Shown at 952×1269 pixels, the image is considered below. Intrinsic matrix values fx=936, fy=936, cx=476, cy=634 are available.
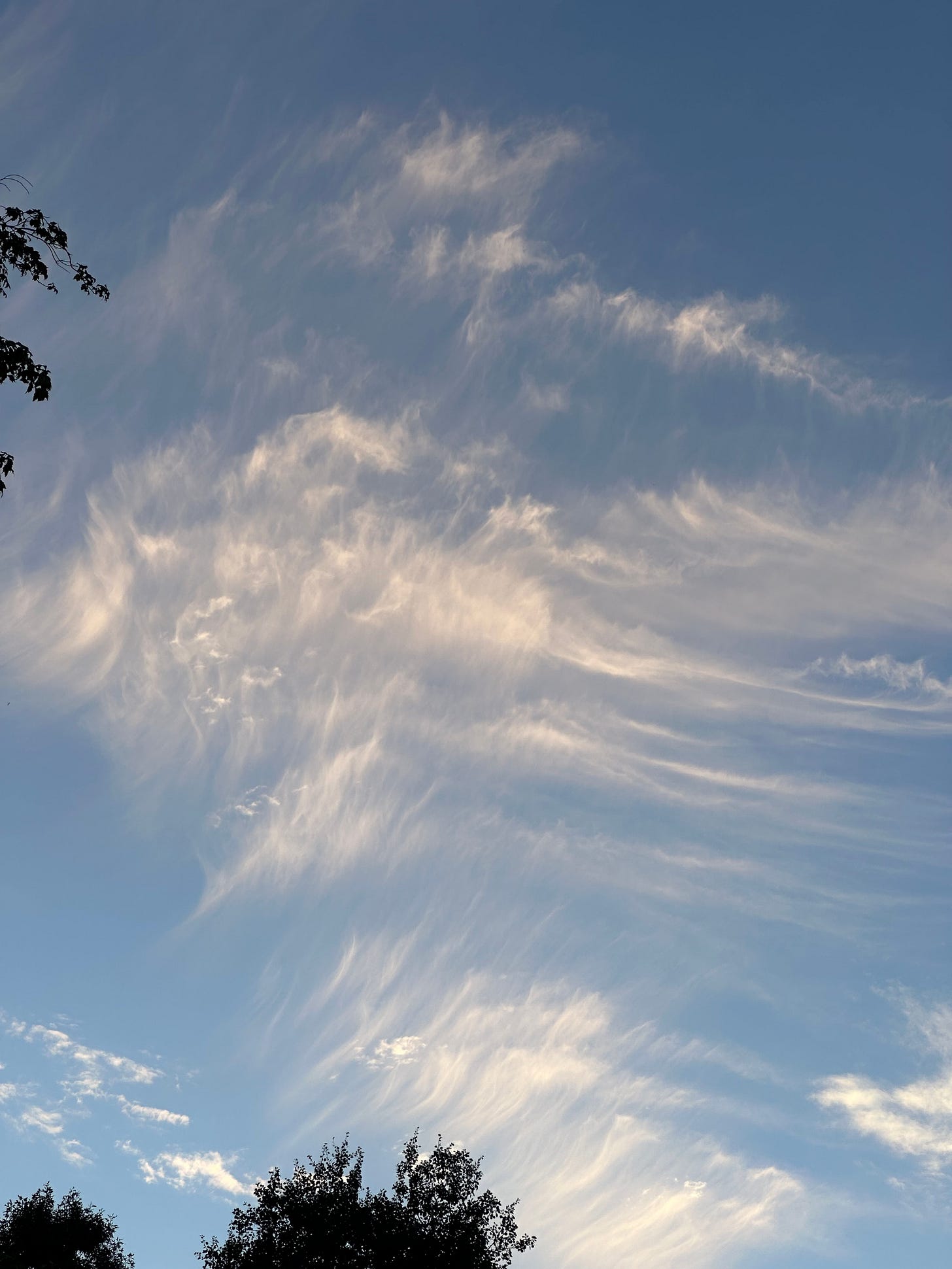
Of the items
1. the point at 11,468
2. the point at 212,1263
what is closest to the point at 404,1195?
the point at 212,1263

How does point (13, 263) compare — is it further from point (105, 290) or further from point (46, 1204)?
point (46, 1204)

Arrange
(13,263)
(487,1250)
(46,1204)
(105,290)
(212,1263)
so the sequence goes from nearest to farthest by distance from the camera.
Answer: (13,263) < (105,290) < (487,1250) < (212,1263) < (46,1204)

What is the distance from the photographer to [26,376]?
18.0m

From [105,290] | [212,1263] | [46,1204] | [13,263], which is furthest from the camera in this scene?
[46,1204]

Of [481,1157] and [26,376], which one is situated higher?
[26,376]

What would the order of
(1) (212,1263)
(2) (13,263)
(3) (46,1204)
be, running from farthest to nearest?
(3) (46,1204), (1) (212,1263), (2) (13,263)

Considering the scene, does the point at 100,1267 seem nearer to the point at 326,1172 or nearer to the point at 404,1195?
the point at 326,1172

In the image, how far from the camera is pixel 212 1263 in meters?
62.8

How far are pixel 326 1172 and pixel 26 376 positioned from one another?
203 ft

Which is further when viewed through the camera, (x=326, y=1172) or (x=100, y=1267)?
(x=100, y=1267)

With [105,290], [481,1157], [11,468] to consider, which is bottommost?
[481,1157]

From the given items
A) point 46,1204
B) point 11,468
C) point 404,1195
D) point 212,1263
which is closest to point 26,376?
point 11,468

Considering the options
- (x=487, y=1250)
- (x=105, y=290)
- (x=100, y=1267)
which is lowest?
(x=100, y=1267)

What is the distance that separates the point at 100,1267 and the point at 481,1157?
43636 millimetres
